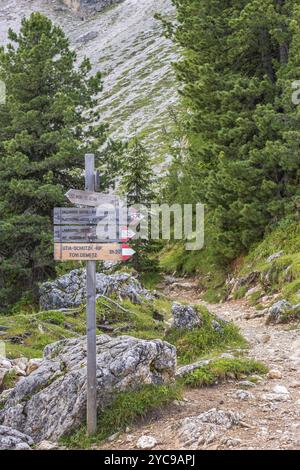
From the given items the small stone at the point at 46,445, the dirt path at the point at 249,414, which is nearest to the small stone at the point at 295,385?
the dirt path at the point at 249,414

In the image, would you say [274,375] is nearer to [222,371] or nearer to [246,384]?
[246,384]

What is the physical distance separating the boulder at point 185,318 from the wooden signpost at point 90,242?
3943 mm

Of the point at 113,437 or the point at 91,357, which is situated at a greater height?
the point at 91,357

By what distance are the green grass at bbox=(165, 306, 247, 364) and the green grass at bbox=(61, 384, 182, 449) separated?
7.57 ft

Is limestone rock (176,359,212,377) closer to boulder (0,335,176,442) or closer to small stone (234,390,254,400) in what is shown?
boulder (0,335,176,442)

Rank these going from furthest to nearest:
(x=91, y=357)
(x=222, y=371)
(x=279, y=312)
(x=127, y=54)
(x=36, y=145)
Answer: (x=127, y=54) < (x=36, y=145) < (x=279, y=312) < (x=222, y=371) < (x=91, y=357)

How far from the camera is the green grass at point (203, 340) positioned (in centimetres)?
941

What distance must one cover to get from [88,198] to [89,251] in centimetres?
69

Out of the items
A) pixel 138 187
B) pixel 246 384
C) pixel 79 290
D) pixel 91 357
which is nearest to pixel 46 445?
pixel 91 357

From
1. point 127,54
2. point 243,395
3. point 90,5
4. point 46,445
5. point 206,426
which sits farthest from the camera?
point 90,5

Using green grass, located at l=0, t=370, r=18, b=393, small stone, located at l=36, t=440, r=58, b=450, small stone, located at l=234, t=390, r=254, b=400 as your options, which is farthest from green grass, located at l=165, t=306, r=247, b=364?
small stone, located at l=36, t=440, r=58, b=450

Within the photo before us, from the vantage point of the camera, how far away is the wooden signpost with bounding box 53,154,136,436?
6293 mm

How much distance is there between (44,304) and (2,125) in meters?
9.96

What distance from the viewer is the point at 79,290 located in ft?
46.5
